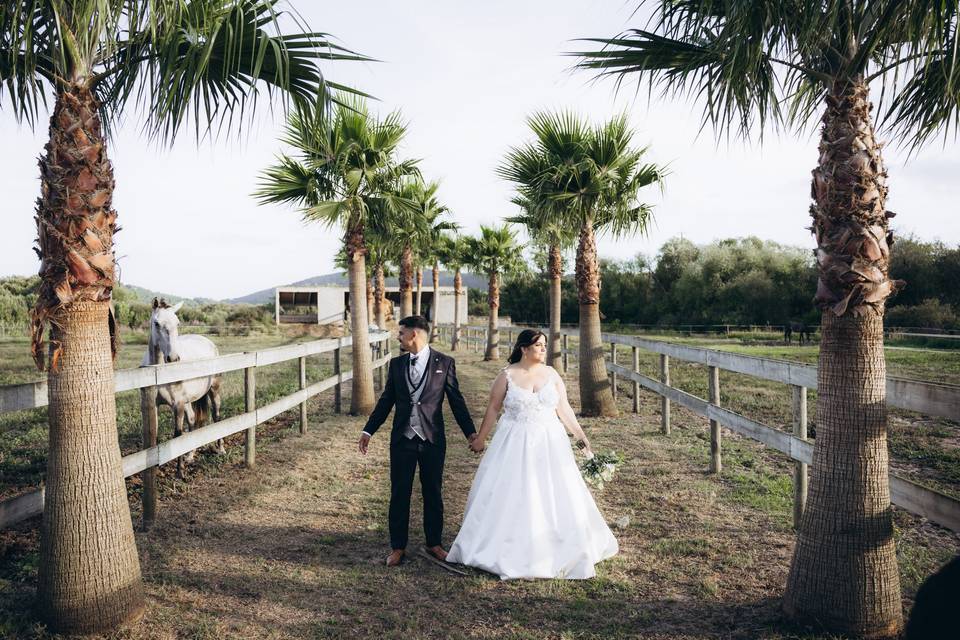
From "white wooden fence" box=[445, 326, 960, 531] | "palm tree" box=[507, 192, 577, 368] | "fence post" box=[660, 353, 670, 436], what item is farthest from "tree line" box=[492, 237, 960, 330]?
"white wooden fence" box=[445, 326, 960, 531]

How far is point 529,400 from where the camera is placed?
4957mm

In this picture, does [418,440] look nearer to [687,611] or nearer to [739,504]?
[687,611]

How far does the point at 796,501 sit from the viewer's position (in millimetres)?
5449

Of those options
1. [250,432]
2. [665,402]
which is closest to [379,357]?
[665,402]

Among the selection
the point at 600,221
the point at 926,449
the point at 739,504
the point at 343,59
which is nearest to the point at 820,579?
the point at 739,504

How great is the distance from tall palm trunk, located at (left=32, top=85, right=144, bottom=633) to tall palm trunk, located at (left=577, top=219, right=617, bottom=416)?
922 cm

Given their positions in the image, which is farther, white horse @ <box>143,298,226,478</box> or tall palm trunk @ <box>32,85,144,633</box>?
white horse @ <box>143,298,226,478</box>

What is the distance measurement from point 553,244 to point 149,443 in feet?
42.7

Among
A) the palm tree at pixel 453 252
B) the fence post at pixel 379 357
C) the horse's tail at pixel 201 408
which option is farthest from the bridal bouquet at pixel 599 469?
the palm tree at pixel 453 252

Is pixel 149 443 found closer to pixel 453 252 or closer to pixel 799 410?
pixel 799 410

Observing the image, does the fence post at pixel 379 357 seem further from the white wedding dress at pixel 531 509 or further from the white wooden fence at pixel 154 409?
the white wedding dress at pixel 531 509

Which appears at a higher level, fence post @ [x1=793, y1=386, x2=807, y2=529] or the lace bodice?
the lace bodice

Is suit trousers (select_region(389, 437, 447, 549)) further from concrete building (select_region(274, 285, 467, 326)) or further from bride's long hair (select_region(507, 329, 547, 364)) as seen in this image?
concrete building (select_region(274, 285, 467, 326))

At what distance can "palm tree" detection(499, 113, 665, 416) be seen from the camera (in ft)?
38.0
